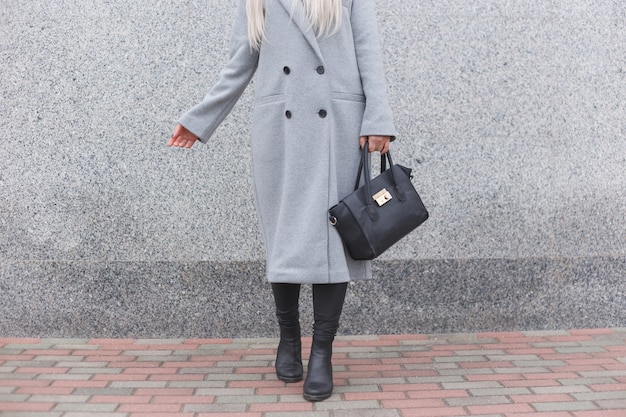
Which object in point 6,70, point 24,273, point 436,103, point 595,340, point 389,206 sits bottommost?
point 595,340

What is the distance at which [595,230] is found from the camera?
12.9 feet

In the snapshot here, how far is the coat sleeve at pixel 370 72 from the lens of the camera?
276cm

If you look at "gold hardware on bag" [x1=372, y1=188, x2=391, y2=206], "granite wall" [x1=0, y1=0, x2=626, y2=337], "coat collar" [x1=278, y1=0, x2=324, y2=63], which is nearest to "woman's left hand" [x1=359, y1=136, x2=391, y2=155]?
"gold hardware on bag" [x1=372, y1=188, x2=391, y2=206]

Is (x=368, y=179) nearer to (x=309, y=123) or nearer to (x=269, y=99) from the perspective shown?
(x=309, y=123)

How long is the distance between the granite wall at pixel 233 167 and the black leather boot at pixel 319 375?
0.90m

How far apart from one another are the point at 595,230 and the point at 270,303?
1.99 m

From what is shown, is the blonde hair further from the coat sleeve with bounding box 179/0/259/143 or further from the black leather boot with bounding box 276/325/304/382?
the black leather boot with bounding box 276/325/304/382

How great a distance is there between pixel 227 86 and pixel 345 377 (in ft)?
4.85

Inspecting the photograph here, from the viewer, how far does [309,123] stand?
2.76 m

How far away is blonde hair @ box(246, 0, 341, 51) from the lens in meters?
2.73

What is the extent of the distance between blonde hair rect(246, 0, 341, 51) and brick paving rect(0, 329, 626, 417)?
1.58 m

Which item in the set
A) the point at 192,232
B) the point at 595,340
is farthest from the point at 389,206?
the point at 595,340

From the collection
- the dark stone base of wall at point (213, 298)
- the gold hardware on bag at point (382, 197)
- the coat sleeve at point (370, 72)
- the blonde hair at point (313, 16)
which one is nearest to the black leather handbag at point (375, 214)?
the gold hardware on bag at point (382, 197)

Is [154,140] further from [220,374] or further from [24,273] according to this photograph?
[220,374]
